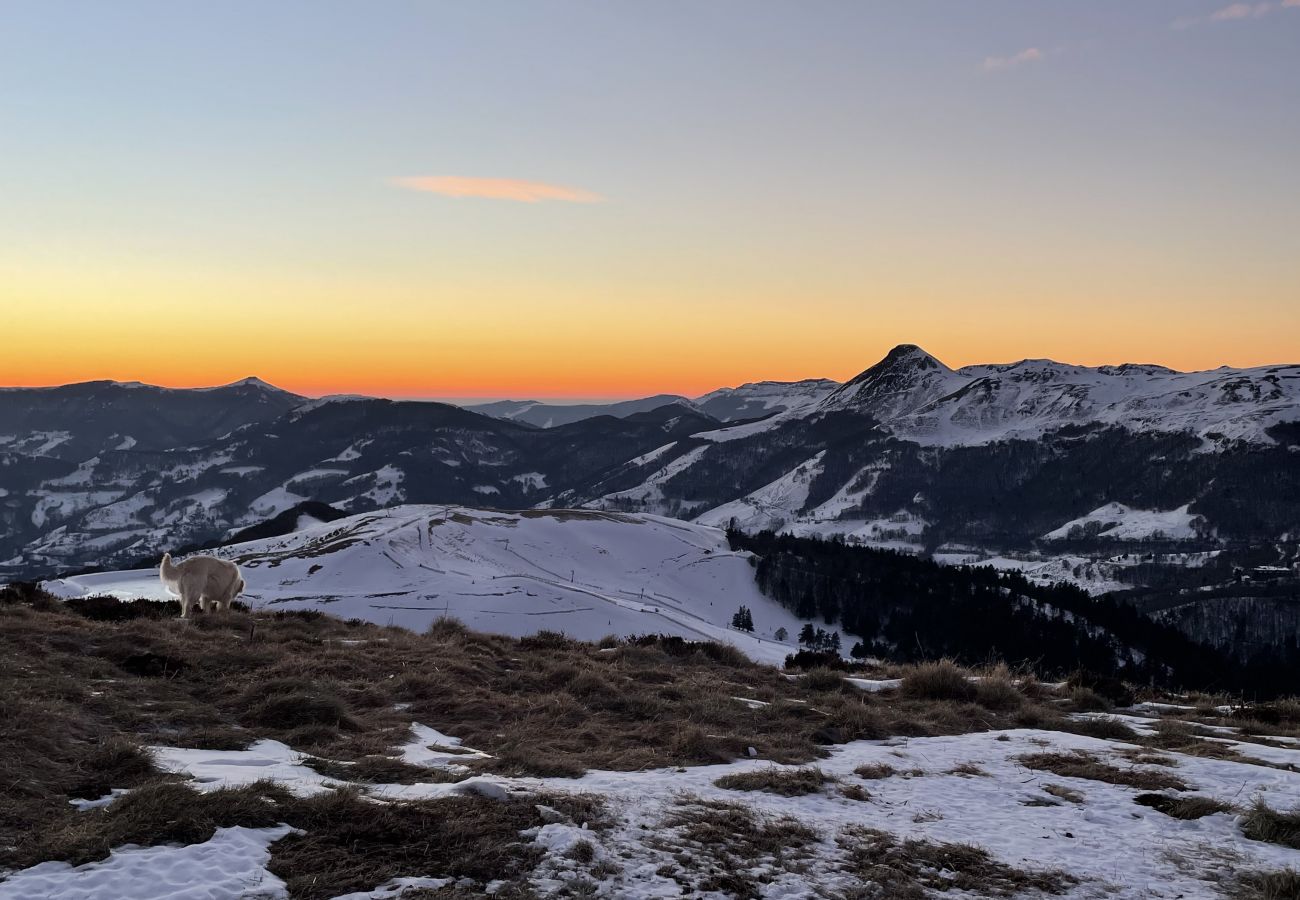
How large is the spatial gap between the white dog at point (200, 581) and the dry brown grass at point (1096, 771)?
17.7m

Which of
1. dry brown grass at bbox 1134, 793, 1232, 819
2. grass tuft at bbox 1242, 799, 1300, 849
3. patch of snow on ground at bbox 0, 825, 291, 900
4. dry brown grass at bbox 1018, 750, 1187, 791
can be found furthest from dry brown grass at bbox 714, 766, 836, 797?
patch of snow on ground at bbox 0, 825, 291, 900

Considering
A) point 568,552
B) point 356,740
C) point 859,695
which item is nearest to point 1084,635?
point 568,552

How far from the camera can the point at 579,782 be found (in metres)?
9.43

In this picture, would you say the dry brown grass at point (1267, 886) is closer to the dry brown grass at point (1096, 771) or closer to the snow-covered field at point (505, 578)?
the dry brown grass at point (1096, 771)

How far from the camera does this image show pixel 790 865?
24.3 ft

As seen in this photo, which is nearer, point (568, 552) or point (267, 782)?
point (267, 782)

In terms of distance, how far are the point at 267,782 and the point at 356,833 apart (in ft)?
4.36

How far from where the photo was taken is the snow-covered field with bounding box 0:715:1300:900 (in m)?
6.34

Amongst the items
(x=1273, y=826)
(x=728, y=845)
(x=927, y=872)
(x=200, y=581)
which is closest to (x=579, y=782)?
(x=728, y=845)

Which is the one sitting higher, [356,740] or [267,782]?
[267,782]

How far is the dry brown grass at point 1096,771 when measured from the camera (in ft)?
33.5

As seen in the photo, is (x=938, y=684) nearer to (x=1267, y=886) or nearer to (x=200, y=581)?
(x=1267, y=886)

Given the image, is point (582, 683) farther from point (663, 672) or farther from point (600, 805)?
point (600, 805)

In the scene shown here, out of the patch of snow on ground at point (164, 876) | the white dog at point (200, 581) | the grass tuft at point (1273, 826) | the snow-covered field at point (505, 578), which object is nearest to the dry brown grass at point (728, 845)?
the patch of snow on ground at point (164, 876)
